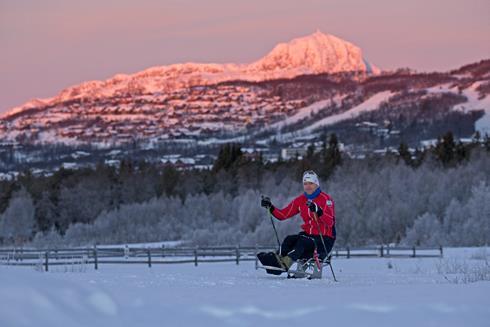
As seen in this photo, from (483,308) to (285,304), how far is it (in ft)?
5.76

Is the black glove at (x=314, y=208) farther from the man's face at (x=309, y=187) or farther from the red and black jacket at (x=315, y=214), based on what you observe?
the man's face at (x=309, y=187)

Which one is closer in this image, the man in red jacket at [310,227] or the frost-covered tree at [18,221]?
the man in red jacket at [310,227]

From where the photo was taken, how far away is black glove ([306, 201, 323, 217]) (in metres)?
14.8

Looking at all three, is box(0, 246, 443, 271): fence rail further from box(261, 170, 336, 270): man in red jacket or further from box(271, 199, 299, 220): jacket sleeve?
box(261, 170, 336, 270): man in red jacket

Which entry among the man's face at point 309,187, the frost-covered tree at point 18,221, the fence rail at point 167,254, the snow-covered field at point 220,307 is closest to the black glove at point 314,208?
the man's face at point 309,187

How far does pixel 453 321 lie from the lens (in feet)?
30.2

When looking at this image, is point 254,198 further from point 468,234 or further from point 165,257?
point 165,257

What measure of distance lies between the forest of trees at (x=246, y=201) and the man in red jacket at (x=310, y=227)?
40.4 metres

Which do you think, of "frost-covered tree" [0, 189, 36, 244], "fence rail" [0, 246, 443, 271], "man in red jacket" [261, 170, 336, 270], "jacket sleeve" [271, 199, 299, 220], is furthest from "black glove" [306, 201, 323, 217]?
"frost-covered tree" [0, 189, 36, 244]

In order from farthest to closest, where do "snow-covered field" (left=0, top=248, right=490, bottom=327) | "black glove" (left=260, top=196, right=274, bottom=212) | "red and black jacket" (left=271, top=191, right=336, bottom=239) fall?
"black glove" (left=260, top=196, right=274, bottom=212), "red and black jacket" (left=271, top=191, right=336, bottom=239), "snow-covered field" (left=0, top=248, right=490, bottom=327)

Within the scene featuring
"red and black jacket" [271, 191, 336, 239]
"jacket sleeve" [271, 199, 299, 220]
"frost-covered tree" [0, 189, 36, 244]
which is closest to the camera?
"red and black jacket" [271, 191, 336, 239]

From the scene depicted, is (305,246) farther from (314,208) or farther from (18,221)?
(18,221)

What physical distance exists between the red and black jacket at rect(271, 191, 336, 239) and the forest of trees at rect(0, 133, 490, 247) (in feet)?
133

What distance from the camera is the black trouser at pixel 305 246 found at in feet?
50.0
